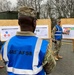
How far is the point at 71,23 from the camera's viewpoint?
483 inches

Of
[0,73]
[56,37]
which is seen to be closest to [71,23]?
[56,37]

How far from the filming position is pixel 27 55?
2.91 metres

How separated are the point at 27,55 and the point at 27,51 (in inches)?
1.7

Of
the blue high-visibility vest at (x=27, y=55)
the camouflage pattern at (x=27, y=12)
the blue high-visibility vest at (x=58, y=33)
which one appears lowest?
the blue high-visibility vest at (x=58, y=33)

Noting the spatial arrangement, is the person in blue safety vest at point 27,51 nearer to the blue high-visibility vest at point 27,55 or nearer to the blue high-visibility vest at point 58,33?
the blue high-visibility vest at point 27,55

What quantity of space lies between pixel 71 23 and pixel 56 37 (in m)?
1.44

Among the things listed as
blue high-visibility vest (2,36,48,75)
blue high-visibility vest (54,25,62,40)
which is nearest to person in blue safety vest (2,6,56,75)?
blue high-visibility vest (2,36,48,75)

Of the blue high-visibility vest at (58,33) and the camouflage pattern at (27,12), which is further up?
the camouflage pattern at (27,12)

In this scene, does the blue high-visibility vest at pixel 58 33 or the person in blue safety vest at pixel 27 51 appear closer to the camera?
the person in blue safety vest at pixel 27 51

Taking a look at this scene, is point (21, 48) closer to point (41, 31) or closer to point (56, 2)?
point (41, 31)

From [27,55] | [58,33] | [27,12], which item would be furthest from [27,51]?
[58,33]

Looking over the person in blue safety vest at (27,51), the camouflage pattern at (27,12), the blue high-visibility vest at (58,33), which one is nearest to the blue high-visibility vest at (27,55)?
the person in blue safety vest at (27,51)

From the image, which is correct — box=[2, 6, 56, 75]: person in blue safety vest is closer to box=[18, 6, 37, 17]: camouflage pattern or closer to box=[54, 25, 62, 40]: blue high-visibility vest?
box=[18, 6, 37, 17]: camouflage pattern

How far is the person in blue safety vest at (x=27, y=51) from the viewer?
2.91m
